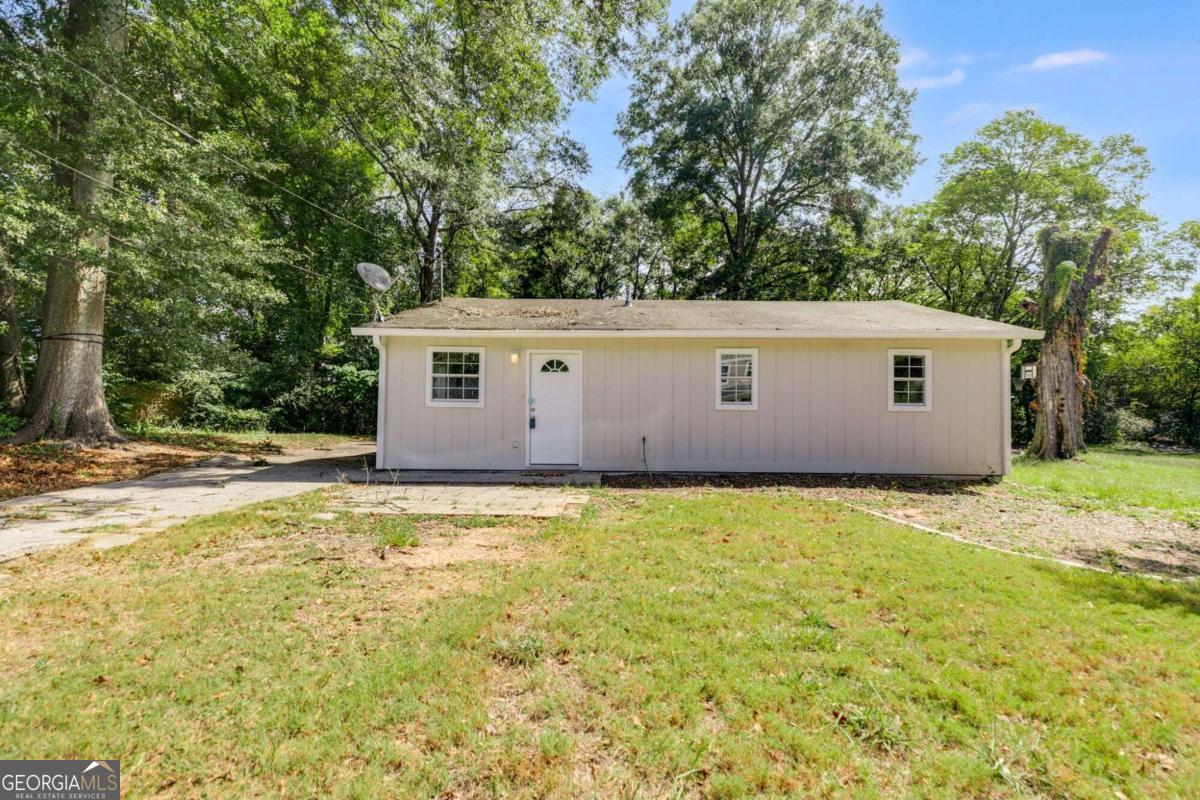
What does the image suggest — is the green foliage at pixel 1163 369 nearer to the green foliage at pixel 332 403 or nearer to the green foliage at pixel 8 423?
the green foliage at pixel 332 403

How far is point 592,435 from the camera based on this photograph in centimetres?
912

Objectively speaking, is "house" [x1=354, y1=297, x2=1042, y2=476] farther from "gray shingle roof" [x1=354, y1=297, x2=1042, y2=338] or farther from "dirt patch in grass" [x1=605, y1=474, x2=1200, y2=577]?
"dirt patch in grass" [x1=605, y1=474, x2=1200, y2=577]

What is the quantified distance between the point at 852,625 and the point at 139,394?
60.4ft

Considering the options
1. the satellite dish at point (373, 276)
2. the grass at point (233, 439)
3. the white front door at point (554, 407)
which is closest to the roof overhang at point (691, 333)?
the white front door at point (554, 407)

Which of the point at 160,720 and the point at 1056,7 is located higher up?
the point at 1056,7

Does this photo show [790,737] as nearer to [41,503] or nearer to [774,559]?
[774,559]

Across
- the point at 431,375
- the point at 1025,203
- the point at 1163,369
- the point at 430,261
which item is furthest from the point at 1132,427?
the point at 430,261

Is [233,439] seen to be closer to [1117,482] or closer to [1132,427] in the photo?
[1117,482]

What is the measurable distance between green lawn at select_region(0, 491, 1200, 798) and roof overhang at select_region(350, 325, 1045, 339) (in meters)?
4.99

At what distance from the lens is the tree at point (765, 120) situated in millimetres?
18094

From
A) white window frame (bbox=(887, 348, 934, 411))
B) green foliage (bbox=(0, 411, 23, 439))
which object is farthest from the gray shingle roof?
green foliage (bbox=(0, 411, 23, 439))

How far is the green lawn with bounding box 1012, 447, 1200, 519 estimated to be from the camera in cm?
695

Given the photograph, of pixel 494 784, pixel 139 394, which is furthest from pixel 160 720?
pixel 139 394

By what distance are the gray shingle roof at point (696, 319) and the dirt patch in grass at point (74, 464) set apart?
13.9 feet
